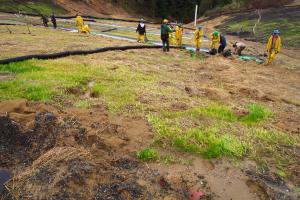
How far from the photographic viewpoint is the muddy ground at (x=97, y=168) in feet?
14.2

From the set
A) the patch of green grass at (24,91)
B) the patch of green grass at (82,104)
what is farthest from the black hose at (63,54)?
the patch of green grass at (82,104)

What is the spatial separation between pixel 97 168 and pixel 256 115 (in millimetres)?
4030

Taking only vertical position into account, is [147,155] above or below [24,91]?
below

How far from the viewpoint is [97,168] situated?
4699mm

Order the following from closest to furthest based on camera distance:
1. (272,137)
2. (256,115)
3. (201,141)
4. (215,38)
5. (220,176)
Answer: (220,176) < (201,141) < (272,137) < (256,115) < (215,38)

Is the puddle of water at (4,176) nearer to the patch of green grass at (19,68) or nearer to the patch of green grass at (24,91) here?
the patch of green grass at (24,91)

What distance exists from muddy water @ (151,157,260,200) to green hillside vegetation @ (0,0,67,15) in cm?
3341

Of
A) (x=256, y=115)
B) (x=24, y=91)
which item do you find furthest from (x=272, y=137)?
(x=24, y=91)

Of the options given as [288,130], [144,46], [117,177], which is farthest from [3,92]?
[144,46]

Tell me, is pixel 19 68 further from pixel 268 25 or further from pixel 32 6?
pixel 32 6

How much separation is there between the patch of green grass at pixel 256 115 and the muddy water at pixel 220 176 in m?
1.93

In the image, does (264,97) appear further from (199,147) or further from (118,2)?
(118,2)

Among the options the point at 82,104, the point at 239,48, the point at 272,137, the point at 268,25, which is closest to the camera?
the point at 272,137

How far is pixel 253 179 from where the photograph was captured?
16.5ft
